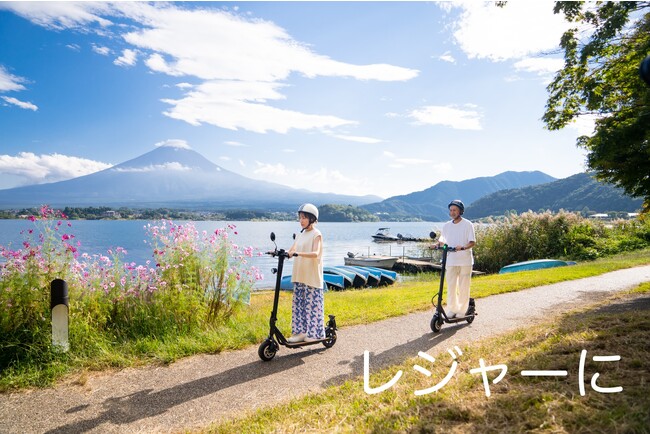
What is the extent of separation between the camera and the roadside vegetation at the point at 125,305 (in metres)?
5.47

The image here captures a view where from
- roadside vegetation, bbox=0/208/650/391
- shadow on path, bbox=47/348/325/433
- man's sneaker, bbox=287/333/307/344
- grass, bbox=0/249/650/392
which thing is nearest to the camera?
shadow on path, bbox=47/348/325/433

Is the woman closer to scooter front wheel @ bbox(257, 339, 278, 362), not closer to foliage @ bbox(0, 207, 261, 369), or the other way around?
scooter front wheel @ bbox(257, 339, 278, 362)

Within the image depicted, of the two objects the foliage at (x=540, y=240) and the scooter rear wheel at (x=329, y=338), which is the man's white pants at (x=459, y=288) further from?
the foliage at (x=540, y=240)

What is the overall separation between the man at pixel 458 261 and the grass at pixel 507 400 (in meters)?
2.47

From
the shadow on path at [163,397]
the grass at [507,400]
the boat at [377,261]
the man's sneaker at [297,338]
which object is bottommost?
the boat at [377,261]

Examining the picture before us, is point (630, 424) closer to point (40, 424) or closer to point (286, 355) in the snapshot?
point (286, 355)

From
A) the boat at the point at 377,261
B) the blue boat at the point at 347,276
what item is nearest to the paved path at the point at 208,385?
the blue boat at the point at 347,276

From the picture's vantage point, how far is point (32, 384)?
494cm

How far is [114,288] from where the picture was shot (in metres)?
6.69

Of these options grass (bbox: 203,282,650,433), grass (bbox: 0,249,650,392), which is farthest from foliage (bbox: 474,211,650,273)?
grass (bbox: 203,282,650,433)

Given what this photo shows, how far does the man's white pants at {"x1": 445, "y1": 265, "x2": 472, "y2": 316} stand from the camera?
7977 millimetres

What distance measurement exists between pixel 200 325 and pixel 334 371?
8.99ft

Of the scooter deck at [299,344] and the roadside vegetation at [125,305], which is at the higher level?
the roadside vegetation at [125,305]

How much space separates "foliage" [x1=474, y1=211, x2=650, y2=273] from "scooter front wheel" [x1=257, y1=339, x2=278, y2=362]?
20.6 metres
